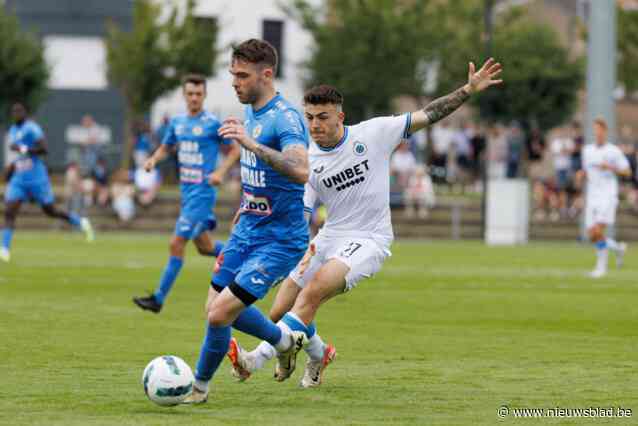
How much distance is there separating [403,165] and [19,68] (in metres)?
13.0

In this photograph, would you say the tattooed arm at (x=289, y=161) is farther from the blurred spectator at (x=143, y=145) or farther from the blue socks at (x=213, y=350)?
the blurred spectator at (x=143, y=145)

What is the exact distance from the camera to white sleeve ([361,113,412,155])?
418 inches

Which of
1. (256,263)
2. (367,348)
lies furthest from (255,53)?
(367,348)

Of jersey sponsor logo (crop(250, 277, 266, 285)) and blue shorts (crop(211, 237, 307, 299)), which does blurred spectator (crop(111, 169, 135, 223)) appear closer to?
blue shorts (crop(211, 237, 307, 299))

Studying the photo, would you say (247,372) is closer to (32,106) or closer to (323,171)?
(323,171)

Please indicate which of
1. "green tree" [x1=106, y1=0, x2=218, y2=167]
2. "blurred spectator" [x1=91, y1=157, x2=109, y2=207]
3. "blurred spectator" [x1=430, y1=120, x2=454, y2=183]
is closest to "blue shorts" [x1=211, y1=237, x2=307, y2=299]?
"blurred spectator" [x1=91, y1=157, x2=109, y2=207]

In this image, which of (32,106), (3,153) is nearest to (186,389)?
(32,106)

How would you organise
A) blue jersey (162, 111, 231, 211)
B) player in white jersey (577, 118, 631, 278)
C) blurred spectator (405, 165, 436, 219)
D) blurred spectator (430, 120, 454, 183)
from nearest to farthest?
blue jersey (162, 111, 231, 211)
player in white jersey (577, 118, 631, 278)
blurred spectator (405, 165, 436, 219)
blurred spectator (430, 120, 454, 183)

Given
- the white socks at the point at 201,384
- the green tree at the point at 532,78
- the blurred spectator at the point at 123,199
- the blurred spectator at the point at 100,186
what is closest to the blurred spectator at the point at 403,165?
the blurred spectator at the point at 123,199

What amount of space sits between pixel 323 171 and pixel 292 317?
116 centimetres

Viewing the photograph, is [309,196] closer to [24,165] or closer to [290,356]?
[290,356]

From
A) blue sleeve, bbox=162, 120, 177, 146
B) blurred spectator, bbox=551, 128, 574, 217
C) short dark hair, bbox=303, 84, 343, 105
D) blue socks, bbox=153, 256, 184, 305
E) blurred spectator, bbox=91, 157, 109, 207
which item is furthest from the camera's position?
blurred spectator, bbox=551, 128, 574, 217

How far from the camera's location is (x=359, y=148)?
1052 centimetres

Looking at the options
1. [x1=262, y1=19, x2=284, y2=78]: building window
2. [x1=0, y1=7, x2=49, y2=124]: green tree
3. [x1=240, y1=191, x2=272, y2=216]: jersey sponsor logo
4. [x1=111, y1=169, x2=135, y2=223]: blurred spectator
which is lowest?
[x1=111, y1=169, x2=135, y2=223]: blurred spectator
